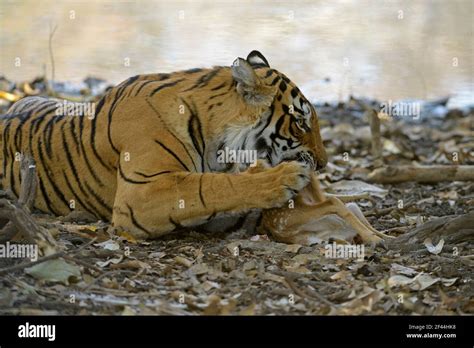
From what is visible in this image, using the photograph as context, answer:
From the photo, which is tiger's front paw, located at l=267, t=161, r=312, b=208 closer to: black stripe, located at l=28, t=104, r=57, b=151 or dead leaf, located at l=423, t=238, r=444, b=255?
dead leaf, located at l=423, t=238, r=444, b=255

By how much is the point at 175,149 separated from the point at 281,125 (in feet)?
1.94

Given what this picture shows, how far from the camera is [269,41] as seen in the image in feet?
33.5

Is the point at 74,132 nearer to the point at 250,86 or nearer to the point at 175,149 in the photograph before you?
the point at 175,149

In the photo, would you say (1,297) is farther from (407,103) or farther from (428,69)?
(428,69)

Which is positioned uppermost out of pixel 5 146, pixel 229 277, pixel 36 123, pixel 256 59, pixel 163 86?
pixel 256 59

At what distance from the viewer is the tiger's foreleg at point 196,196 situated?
4.63 m

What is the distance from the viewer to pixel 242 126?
5012mm

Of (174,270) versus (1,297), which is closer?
(1,297)

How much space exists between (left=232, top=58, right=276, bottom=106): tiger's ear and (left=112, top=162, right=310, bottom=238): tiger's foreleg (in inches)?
18.6

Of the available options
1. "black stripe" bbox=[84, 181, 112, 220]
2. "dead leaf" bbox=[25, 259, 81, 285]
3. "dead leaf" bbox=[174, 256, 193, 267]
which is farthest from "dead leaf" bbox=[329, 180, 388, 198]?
"dead leaf" bbox=[25, 259, 81, 285]

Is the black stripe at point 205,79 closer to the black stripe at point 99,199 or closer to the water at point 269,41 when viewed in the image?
the black stripe at point 99,199

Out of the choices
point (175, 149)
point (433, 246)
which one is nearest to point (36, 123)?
point (175, 149)

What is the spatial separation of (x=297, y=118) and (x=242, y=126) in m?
0.31
